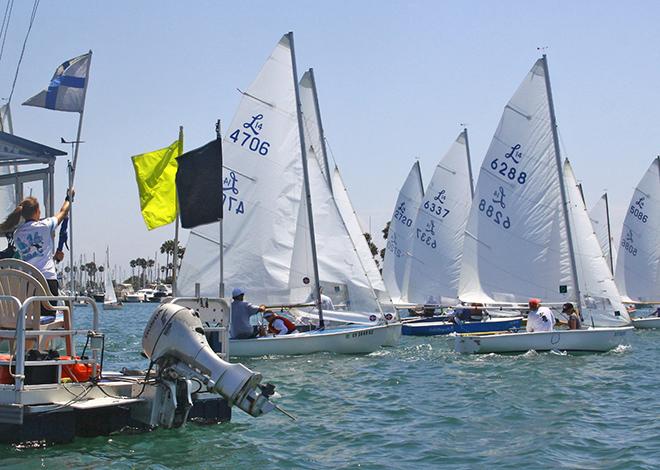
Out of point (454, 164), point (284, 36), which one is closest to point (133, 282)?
point (454, 164)

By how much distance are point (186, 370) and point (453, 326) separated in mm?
22259

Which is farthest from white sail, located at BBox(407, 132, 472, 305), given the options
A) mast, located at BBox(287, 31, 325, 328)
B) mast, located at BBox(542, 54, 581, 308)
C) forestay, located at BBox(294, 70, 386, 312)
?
mast, located at BBox(287, 31, 325, 328)

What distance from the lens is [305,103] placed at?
31.5 metres

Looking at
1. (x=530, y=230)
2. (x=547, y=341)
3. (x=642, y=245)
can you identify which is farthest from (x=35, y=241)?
(x=642, y=245)

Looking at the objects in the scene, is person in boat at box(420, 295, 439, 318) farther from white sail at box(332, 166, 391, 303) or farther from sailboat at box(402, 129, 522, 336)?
white sail at box(332, 166, 391, 303)

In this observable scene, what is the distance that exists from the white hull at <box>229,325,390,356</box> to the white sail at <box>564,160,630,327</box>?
19.2ft

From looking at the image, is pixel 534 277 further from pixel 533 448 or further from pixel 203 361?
pixel 203 361

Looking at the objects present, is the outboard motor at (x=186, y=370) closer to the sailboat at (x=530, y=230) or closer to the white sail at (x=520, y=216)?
the sailboat at (x=530, y=230)

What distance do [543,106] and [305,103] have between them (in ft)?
26.8

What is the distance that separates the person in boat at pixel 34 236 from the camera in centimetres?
1089

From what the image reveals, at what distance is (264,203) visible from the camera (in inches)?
968

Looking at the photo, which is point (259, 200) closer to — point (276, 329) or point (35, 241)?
point (276, 329)

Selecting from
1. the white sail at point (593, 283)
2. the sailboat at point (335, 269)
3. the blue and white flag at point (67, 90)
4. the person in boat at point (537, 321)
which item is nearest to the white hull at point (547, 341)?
the person in boat at point (537, 321)

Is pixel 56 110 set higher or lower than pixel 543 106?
lower
